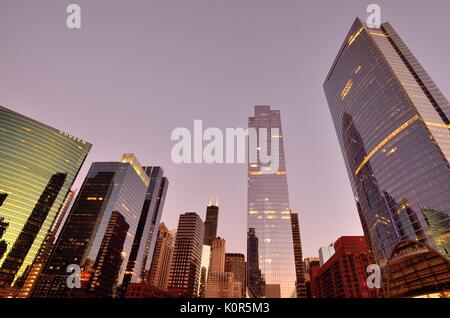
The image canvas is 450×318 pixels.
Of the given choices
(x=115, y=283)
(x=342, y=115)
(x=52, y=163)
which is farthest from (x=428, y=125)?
(x=115, y=283)

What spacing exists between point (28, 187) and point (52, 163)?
17.3 meters

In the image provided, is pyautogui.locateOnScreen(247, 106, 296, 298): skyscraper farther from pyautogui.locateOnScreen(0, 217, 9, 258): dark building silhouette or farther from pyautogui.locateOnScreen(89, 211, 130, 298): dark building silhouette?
pyautogui.locateOnScreen(0, 217, 9, 258): dark building silhouette

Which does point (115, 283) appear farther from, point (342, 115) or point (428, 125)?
point (428, 125)

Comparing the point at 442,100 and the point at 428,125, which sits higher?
the point at 442,100

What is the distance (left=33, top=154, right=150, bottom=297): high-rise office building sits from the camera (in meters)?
141

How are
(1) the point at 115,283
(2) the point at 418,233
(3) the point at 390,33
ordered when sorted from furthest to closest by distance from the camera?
1. (1) the point at 115,283
2. (3) the point at 390,33
3. (2) the point at 418,233

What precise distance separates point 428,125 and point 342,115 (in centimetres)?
4843

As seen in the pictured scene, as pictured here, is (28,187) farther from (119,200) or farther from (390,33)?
(390,33)

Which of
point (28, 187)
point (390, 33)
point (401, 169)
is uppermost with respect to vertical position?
point (390, 33)

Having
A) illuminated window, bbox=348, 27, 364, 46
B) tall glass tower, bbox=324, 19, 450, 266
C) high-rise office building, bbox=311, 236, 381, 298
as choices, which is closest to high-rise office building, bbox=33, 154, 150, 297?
high-rise office building, bbox=311, 236, 381, 298

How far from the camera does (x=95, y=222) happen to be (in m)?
151
